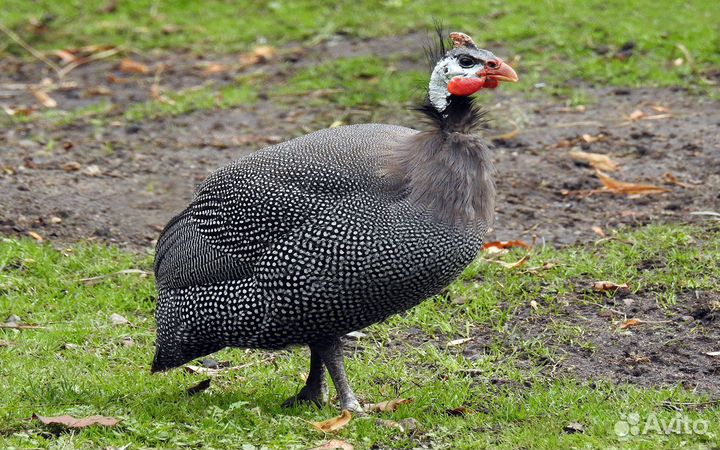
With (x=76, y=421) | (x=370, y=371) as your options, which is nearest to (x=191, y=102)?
(x=370, y=371)

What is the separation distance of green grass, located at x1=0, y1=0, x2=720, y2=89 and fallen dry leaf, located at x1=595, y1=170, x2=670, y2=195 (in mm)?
2206

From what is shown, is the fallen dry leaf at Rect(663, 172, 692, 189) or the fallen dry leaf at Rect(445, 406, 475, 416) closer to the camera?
the fallen dry leaf at Rect(445, 406, 475, 416)

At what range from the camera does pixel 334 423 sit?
172 inches

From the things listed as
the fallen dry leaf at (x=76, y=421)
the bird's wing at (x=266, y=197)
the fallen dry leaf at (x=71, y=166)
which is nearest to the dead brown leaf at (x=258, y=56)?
the fallen dry leaf at (x=71, y=166)

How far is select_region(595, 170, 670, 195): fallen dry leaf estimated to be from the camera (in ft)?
23.6

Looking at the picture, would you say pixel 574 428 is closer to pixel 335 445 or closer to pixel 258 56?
pixel 335 445

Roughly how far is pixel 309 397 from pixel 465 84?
155 cm

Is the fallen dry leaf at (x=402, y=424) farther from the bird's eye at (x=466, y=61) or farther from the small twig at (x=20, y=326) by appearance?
the small twig at (x=20, y=326)

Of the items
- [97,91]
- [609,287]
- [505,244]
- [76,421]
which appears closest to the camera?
[76,421]

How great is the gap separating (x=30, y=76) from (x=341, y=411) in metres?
7.21

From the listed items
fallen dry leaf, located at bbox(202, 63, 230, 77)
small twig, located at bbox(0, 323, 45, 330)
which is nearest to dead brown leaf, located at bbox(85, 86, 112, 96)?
fallen dry leaf, located at bbox(202, 63, 230, 77)

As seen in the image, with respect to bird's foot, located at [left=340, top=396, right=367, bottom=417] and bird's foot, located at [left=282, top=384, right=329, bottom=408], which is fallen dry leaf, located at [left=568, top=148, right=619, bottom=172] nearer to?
bird's foot, located at [left=282, top=384, right=329, bottom=408]

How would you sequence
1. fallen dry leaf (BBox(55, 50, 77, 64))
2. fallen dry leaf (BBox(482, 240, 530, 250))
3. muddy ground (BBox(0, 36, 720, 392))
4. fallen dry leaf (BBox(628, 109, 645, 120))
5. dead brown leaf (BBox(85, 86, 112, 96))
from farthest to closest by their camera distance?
1. fallen dry leaf (BBox(55, 50, 77, 64))
2. dead brown leaf (BBox(85, 86, 112, 96))
3. fallen dry leaf (BBox(628, 109, 645, 120))
4. fallen dry leaf (BBox(482, 240, 530, 250))
5. muddy ground (BBox(0, 36, 720, 392))

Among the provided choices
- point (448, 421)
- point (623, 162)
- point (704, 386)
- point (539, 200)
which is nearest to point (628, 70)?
point (623, 162)
